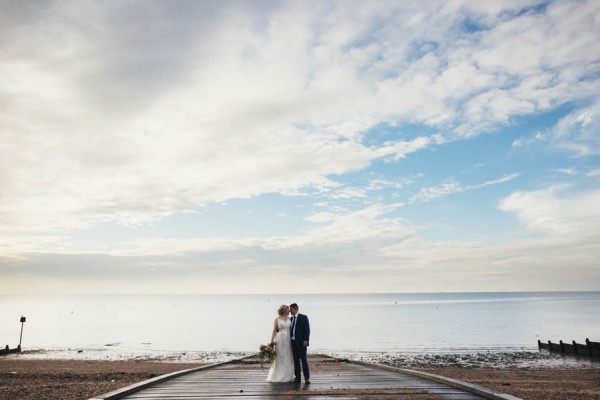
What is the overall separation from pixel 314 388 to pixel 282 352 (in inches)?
70.0

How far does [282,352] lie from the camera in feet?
38.3

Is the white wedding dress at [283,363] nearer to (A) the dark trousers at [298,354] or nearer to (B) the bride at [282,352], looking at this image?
(B) the bride at [282,352]

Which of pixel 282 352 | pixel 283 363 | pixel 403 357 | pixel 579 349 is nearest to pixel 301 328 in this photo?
pixel 282 352

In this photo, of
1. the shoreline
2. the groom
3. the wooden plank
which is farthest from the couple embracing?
the shoreline

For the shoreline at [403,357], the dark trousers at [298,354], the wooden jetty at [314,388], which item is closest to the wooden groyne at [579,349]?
the shoreline at [403,357]

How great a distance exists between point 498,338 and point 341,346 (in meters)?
25.3

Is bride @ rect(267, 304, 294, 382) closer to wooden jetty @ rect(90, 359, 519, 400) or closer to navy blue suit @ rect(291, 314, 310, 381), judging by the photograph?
navy blue suit @ rect(291, 314, 310, 381)

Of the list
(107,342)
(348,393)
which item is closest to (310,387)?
(348,393)

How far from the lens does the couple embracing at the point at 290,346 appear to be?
1139 centimetres

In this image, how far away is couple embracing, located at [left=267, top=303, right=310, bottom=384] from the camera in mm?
11391

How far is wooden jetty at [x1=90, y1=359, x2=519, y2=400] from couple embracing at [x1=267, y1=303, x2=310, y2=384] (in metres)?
0.42

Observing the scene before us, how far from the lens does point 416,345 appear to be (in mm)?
57562

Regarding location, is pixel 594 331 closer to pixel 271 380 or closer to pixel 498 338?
pixel 498 338

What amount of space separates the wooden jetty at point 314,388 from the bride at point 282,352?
1.34 feet
